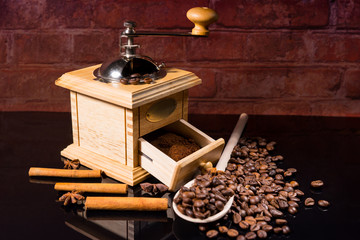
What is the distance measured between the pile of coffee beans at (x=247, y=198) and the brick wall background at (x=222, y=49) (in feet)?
1.65

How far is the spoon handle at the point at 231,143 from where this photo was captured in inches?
46.5

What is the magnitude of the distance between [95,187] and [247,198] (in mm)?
373

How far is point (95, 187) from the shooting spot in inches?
41.6

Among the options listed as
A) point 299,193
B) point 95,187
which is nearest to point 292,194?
point 299,193

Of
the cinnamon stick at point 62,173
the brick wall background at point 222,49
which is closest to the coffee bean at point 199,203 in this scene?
the cinnamon stick at point 62,173

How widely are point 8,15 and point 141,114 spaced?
0.80m

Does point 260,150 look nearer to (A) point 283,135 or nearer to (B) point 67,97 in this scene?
(A) point 283,135

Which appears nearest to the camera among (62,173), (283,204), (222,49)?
(283,204)

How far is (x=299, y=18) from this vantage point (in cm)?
156

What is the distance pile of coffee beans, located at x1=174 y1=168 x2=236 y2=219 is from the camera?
93 cm

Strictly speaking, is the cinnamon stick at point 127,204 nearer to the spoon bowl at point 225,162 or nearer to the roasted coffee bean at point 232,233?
the spoon bowl at point 225,162

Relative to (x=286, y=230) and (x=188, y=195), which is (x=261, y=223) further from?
(x=188, y=195)

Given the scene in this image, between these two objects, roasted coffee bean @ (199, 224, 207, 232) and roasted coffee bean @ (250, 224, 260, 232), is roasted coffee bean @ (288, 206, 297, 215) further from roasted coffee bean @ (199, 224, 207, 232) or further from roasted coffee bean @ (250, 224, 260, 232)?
roasted coffee bean @ (199, 224, 207, 232)

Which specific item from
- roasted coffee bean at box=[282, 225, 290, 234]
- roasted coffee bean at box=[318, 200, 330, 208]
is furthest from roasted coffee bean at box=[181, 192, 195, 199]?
roasted coffee bean at box=[318, 200, 330, 208]
